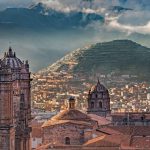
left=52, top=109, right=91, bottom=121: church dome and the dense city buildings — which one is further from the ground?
left=52, top=109, right=91, bottom=121: church dome

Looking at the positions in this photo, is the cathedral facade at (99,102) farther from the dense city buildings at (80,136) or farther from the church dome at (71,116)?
the church dome at (71,116)

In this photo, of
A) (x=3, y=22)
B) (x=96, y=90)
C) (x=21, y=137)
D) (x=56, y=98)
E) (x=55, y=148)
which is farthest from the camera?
(x=3, y=22)

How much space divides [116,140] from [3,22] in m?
124

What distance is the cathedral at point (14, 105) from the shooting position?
2639 centimetres

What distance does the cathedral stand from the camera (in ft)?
86.6

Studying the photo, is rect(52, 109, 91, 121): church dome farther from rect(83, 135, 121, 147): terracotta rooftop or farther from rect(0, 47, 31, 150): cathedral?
rect(0, 47, 31, 150): cathedral

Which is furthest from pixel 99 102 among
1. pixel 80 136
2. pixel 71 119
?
pixel 80 136

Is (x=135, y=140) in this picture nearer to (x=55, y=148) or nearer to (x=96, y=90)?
(x=55, y=148)

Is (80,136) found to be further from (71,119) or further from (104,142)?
(104,142)

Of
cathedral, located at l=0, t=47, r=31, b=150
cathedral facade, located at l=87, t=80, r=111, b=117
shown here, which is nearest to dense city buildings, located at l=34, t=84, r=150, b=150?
cathedral, located at l=0, t=47, r=31, b=150

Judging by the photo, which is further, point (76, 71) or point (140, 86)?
point (76, 71)

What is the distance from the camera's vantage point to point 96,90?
77.4 m

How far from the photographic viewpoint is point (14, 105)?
30.5 metres

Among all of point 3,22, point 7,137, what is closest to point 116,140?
point 7,137
